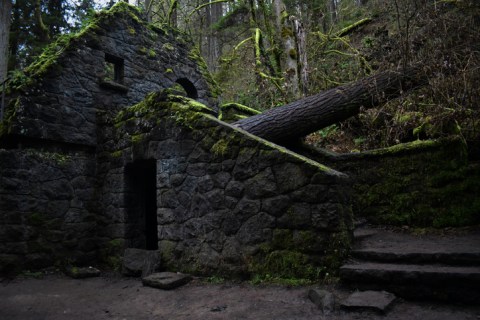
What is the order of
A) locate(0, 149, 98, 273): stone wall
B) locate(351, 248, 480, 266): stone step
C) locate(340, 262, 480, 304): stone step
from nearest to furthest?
locate(340, 262, 480, 304): stone step < locate(351, 248, 480, 266): stone step < locate(0, 149, 98, 273): stone wall

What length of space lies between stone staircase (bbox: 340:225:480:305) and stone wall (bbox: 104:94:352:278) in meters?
0.30

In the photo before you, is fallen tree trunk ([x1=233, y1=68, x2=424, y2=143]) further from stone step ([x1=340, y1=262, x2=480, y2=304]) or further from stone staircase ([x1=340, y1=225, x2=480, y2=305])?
stone step ([x1=340, y1=262, x2=480, y2=304])

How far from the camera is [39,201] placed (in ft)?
17.5

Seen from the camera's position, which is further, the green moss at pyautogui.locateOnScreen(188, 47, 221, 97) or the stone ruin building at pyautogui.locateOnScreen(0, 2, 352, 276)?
the green moss at pyautogui.locateOnScreen(188, 47, 221, 97)

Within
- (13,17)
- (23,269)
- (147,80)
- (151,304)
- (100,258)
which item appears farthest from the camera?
(13,17)

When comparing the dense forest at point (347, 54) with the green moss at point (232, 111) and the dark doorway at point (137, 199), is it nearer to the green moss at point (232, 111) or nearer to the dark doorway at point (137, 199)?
the green moss at point (232, 111)

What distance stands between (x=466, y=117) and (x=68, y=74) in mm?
6523

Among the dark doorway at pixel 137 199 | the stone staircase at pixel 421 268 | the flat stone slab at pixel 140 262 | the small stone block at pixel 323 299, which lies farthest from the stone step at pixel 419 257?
the dark doorway at pixel 137 199

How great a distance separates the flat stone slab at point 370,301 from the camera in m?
2.61

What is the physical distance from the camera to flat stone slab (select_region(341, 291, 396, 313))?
103 inches

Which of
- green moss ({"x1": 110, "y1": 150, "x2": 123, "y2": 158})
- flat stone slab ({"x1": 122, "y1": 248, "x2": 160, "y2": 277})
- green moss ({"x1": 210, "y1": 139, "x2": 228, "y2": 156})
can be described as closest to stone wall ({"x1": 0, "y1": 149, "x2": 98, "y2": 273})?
green moss ({"x1": 110, "y1": 150, "x2": 123, "y2": 158})

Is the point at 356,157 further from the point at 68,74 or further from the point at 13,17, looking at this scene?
the point at 13,17

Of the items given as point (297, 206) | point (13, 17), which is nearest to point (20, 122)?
point (297, 206)

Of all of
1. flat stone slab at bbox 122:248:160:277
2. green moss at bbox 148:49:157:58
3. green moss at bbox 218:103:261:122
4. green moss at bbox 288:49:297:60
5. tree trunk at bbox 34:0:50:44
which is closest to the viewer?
flat stone slab at bbox 122:248:160:277
